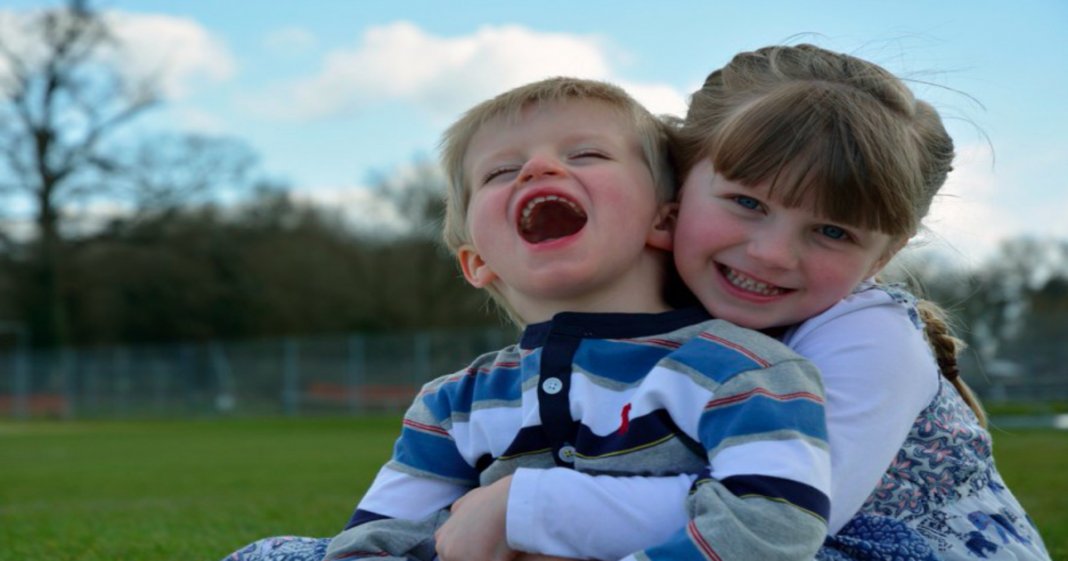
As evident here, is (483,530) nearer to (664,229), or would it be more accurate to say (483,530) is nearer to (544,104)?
(664,229)

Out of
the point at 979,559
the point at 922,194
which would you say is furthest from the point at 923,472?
the point at 922,194

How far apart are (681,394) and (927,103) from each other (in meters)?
0.96

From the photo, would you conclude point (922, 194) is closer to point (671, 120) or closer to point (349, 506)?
point (671, 120)

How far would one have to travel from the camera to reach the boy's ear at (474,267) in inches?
93.5

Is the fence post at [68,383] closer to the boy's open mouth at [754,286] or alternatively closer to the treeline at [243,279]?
the treeline at [243,279]

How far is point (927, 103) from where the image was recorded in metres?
2.42

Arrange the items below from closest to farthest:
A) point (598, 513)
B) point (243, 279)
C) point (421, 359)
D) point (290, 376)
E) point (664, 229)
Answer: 1. point (598, 513)
2. point (664, 229)
3. point (421, 359)
4. point (290, 376)
5. point (243, 279)

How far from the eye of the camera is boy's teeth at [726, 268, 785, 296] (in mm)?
2182

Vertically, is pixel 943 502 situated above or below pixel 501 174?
below

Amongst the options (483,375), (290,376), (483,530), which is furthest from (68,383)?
(483,530)

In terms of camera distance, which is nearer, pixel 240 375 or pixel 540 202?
pixel 540 202

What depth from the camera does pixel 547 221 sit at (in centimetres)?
222

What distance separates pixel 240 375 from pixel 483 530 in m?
31.3

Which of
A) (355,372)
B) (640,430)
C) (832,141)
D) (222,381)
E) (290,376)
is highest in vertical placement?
(832,141)
